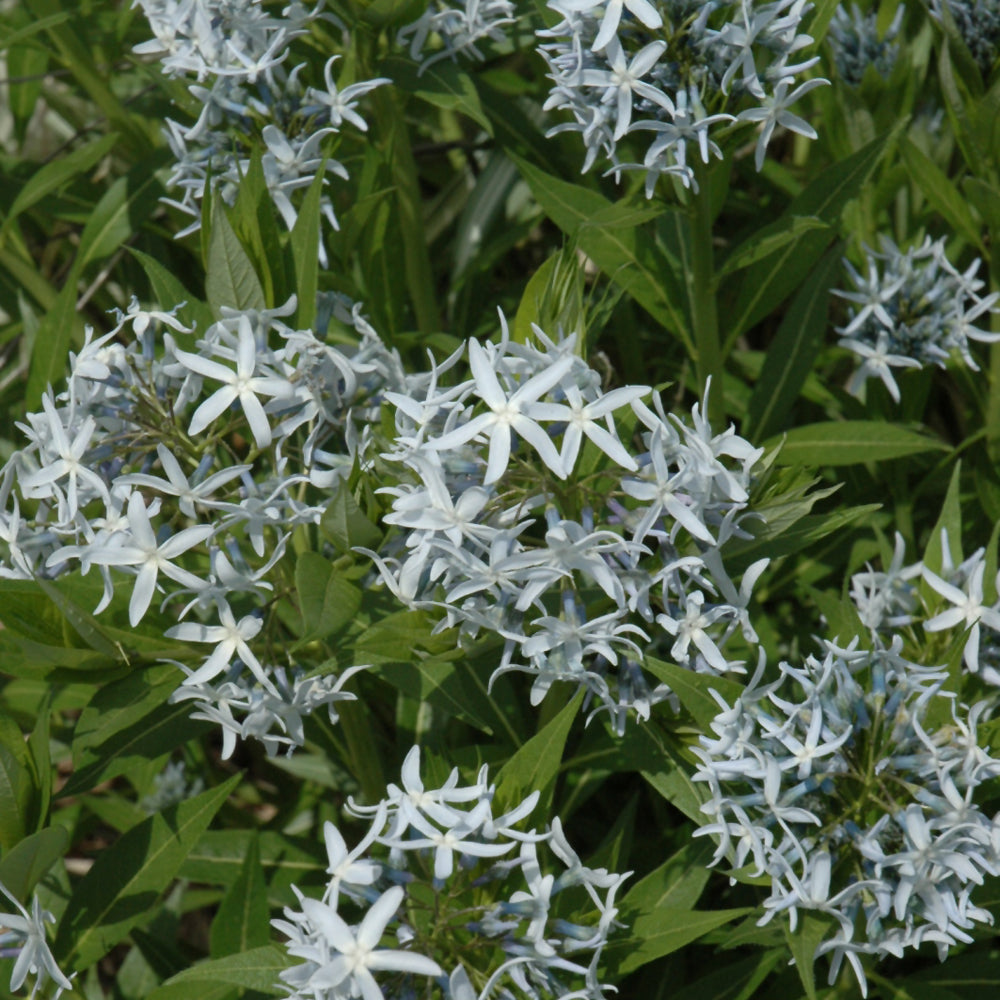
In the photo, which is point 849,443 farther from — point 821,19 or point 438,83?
point 438,83

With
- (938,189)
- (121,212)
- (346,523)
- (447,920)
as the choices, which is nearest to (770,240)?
(938,189)

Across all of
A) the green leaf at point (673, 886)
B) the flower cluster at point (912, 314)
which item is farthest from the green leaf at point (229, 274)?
the flower cluster at point (912, 314)

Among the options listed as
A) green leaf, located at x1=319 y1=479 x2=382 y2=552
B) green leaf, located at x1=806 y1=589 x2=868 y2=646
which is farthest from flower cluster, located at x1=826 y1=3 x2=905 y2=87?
green leaf, located at x1=319 y1=479 x2=382 y2=552

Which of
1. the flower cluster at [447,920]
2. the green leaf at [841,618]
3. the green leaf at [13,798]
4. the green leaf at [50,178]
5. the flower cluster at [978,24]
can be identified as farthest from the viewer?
the green leaf at [50,178]

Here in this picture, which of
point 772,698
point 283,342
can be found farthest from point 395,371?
point 772,698

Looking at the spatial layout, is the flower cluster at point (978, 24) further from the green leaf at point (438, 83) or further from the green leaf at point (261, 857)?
the green leaf at point (261, 857)

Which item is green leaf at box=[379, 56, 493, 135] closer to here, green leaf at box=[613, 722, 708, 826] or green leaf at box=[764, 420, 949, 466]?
green leaf at box=[764, 420, 949, 466]
